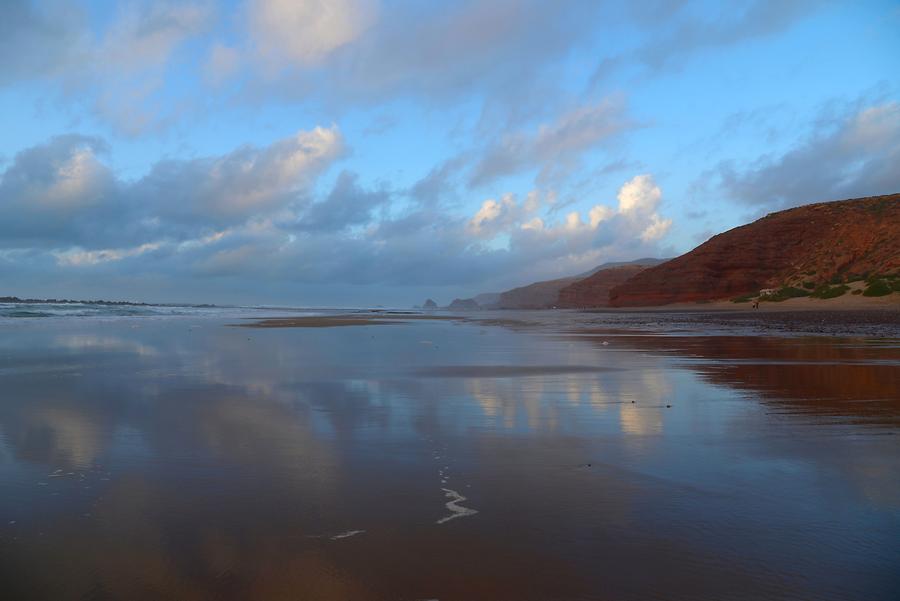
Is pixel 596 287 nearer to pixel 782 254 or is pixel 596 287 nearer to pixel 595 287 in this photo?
pixel 595 287

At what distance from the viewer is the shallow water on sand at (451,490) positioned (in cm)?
357

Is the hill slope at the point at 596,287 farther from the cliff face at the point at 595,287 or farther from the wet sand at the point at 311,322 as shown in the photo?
the wet sand at the point at 311,322

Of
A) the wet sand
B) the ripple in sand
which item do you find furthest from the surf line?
the wet sand

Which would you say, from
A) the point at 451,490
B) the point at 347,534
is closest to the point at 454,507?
the point at 451,490

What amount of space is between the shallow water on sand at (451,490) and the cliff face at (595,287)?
14564cm

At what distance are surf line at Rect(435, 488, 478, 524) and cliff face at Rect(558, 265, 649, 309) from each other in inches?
5897

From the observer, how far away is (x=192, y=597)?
3365 mm

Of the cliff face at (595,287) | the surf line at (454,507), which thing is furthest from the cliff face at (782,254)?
the surf line at (454,507)

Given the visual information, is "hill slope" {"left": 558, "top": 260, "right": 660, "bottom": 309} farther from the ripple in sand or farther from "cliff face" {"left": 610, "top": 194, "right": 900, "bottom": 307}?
the ripple in sand

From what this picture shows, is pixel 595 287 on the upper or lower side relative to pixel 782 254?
lower

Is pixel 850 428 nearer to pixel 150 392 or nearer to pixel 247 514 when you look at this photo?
pixel 247 514

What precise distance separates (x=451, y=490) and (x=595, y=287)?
512ft

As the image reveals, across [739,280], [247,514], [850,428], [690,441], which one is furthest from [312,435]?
[739,280]

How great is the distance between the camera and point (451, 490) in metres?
5.12
